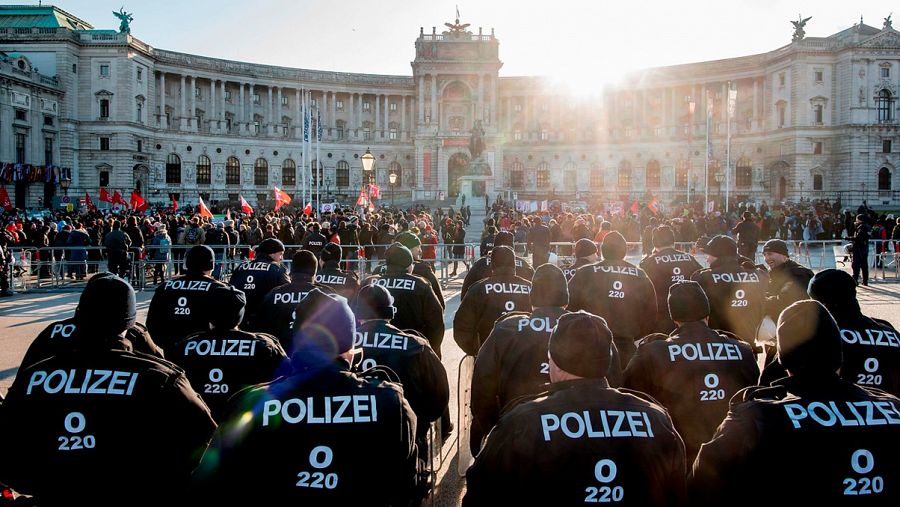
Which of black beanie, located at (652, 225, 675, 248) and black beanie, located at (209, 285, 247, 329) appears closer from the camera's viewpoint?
black beanie, located at (209, 285, 247, 329)

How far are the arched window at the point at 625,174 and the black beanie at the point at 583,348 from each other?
89.9m

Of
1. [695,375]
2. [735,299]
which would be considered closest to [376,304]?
[695,375]

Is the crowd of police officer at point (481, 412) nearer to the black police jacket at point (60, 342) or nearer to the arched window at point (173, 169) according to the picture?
the black police jacket at point (60, 342)

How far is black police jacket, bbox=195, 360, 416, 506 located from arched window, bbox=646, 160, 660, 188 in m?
89.5

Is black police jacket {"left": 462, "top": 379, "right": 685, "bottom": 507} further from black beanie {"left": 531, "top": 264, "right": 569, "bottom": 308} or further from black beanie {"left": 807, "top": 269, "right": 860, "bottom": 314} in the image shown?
black beanie {"left": 807, "top": 269, "right": 860, "bottom": 314}

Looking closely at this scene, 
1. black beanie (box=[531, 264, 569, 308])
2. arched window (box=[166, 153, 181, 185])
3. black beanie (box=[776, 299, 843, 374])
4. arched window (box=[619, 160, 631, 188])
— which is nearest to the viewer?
black beanie (box=[776, 299, 843, 374])

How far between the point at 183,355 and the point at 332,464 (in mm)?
2587

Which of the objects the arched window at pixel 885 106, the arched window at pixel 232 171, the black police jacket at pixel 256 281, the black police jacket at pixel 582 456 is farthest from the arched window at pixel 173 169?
the black police jacket at pixel 582 456

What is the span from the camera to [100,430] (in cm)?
445

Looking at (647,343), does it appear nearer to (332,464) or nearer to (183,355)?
(332,464)

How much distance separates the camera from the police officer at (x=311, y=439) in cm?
404

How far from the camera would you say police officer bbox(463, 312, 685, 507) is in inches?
147

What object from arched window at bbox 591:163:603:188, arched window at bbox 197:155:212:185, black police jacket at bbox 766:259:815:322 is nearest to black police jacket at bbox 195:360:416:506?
black police jacket at bbox 766:259:815:322

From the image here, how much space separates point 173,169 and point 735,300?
267ft
